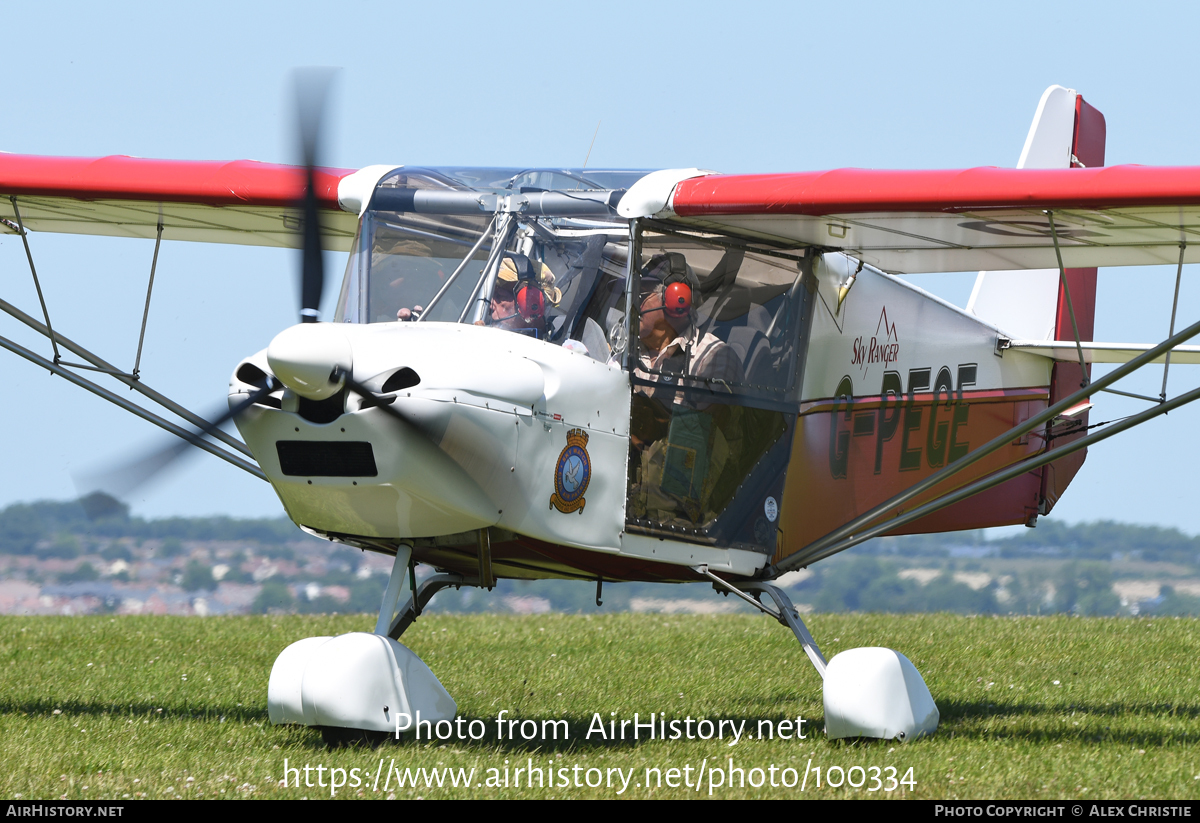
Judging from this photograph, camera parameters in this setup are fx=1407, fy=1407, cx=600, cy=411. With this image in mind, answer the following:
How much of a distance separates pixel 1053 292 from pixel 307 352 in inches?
323

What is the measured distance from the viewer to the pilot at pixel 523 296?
24.1 feet

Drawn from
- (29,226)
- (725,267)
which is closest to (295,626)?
(29,226)

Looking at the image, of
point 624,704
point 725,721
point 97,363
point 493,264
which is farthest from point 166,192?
point 725,721

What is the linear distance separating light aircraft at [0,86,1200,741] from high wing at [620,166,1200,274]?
0.06ft

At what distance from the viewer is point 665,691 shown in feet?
32.3

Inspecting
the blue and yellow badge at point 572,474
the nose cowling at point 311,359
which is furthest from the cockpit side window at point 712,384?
the nose cowling at point 311,359

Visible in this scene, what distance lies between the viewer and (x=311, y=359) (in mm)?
6184

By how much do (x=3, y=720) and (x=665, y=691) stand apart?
4.27 metres

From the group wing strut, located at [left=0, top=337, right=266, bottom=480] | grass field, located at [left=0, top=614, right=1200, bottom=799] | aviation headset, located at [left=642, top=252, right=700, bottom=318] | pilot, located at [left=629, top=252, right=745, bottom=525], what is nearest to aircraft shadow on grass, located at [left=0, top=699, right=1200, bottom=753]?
grass field, located at [left=0, top=614, right=1200, bottom=799]

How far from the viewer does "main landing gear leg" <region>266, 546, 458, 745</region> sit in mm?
6906

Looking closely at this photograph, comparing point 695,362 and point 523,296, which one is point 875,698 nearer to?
point 695,362

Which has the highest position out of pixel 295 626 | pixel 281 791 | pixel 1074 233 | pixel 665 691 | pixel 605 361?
pixel 1074 233

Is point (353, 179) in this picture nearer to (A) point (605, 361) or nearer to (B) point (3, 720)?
(A) point (605, 361)

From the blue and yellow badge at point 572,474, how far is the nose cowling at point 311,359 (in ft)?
4.35
